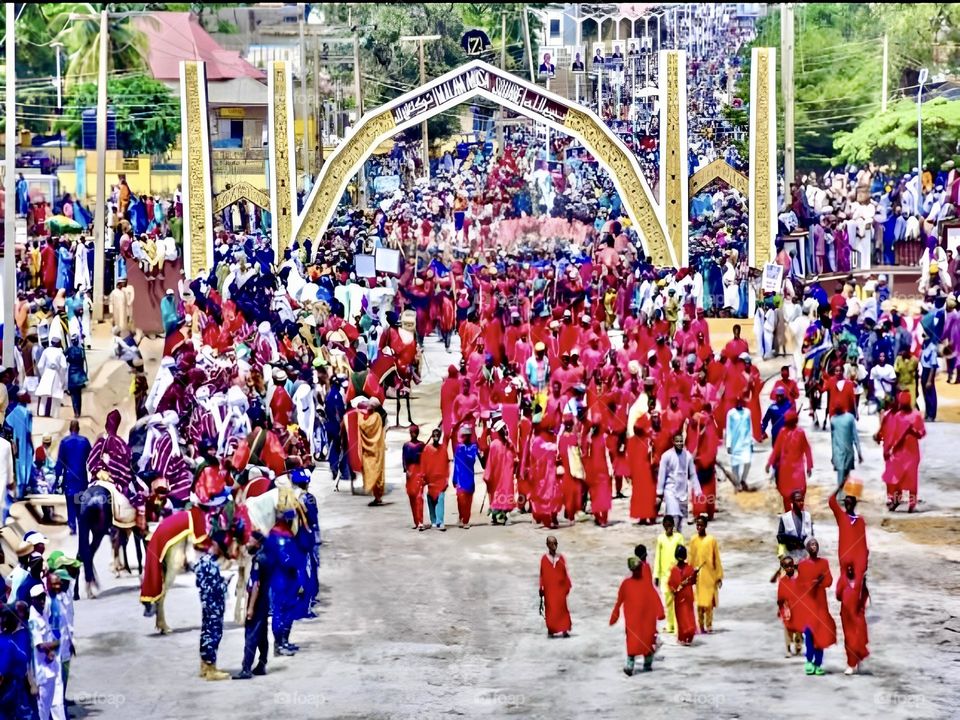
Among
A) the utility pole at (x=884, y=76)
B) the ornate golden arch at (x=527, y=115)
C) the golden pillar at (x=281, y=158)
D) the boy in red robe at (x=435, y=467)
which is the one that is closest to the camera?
the boy in red robe at (x=435, y=467)

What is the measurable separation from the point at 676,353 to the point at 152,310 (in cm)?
461

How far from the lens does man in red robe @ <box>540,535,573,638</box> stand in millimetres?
14344

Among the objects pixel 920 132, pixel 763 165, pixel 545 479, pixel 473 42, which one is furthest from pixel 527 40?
pixel 545 479

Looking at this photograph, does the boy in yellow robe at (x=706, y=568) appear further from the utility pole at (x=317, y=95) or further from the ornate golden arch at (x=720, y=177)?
the utility pole at (x=317, y=95)

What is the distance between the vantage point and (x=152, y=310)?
1975 cm

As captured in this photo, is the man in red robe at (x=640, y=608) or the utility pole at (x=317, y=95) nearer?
the man in red robe at (x=640, y=608)

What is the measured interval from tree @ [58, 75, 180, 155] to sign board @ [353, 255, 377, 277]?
2.20 m

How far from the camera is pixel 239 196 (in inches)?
840

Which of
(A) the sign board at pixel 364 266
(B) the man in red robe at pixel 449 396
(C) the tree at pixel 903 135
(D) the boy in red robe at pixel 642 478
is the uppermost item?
(C) the tree at pixel 903 135

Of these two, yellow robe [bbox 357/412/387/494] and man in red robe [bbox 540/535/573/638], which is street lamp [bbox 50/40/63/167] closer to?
yellow robe [bbox 357/412/387/494]

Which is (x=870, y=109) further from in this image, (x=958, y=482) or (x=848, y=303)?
(x=958, y=482)

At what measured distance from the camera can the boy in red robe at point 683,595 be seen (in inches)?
553

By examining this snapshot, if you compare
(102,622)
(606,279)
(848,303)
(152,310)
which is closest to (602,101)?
(606,279)

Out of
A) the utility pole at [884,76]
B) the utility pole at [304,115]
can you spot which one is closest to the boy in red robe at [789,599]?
the utility pole at [304,115]
